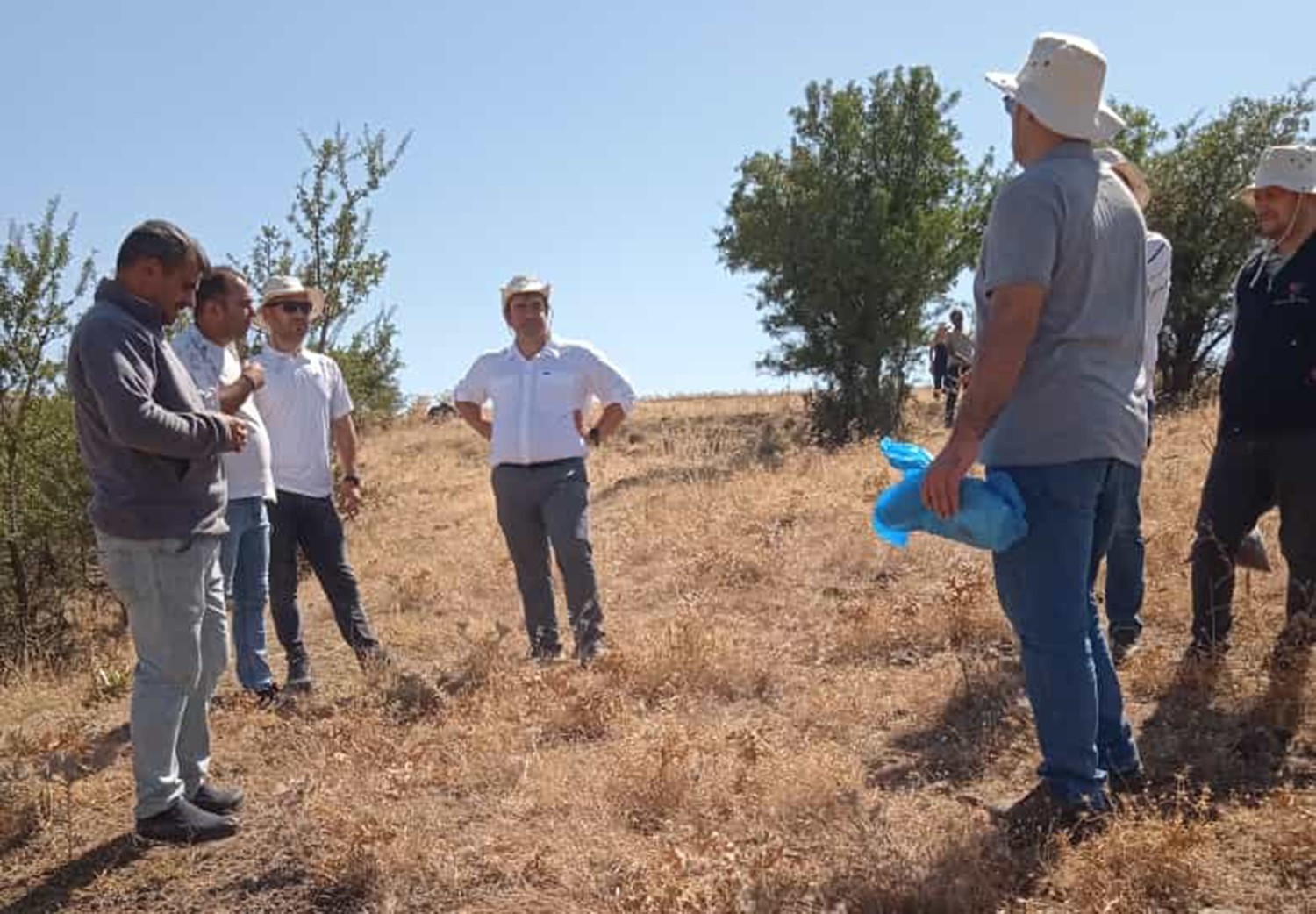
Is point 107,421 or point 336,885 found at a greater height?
point 107,421

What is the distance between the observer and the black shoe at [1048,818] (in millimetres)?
2871

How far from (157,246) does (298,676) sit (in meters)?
2.51

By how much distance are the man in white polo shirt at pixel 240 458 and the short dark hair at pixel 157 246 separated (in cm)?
106

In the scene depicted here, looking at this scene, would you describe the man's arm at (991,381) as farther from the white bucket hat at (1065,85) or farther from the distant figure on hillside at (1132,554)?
the distant figure on hillside at (1132,554)

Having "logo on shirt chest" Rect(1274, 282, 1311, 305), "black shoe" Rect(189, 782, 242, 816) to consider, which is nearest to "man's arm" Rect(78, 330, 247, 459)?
"black shoe" Rect(189, 782, 242, 816)

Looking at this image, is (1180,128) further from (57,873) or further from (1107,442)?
(57,873)

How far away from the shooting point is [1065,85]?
111 inches

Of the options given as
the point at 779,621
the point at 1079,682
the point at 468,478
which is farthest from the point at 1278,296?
the point at 468,478

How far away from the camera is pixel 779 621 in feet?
18.6

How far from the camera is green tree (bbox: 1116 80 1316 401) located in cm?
1570

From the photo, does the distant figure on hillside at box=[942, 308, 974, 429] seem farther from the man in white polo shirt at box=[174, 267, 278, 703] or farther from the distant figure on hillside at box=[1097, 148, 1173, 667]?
the man in white polo shirt at box=[174, 267, 278, 703]

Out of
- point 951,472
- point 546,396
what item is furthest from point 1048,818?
point 546,396

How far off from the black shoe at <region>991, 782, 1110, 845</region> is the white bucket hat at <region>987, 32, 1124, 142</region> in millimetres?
1792

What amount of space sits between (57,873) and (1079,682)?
314 cm
